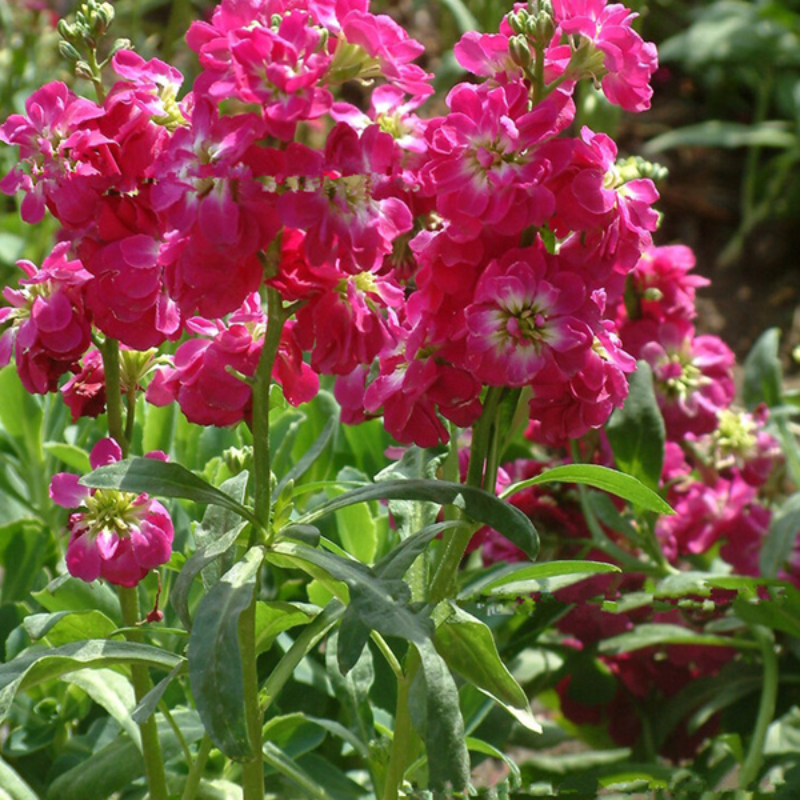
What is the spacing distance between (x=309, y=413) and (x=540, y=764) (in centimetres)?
61

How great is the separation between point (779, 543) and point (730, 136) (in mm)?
2072

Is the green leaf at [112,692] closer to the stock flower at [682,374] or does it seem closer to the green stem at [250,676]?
the green stem at [250,676]

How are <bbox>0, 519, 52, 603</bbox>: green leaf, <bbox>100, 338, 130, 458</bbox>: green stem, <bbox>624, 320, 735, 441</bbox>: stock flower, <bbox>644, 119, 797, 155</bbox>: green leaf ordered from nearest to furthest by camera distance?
<bbox>100, 338, 130, 458</bbox>: green stem
<bbox>0, 519, 52, 603</bbox>: green leaf
<bbox>624, 320, 735, 441</bbox>: stock flower
<bbox>644, 119, 797, 155</bbox>: green leaf

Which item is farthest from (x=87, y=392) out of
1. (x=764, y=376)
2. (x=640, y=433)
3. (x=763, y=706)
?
(x=764, y=376)

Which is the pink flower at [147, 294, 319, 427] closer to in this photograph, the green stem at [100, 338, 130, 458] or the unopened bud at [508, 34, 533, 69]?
the green stem at [100, 338, 130, 458]

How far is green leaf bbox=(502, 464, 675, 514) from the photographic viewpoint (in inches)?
41.0

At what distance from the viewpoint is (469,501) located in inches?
39.3

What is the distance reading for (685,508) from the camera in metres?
1.71

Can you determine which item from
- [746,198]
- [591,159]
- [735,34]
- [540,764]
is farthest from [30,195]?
[735,34]

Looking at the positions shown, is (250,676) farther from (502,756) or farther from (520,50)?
(520,50)

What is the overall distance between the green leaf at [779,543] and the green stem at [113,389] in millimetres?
872

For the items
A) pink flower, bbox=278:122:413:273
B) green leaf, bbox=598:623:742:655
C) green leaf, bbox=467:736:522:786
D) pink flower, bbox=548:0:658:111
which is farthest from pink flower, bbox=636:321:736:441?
pink flower, bbox=278:122:413:273

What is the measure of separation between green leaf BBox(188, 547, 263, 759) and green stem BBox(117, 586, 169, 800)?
27cm

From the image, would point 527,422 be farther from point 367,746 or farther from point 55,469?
point 55,469
